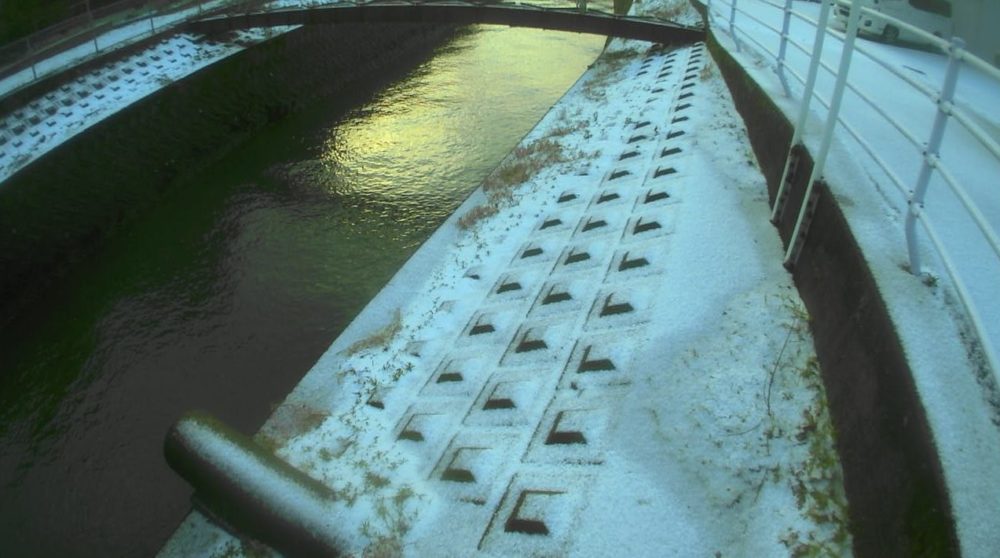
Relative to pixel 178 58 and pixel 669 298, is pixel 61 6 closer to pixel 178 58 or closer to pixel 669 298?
pixel 178 58

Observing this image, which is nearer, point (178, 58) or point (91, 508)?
point (91, 508)

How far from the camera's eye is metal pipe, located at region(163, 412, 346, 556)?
492 centimetres

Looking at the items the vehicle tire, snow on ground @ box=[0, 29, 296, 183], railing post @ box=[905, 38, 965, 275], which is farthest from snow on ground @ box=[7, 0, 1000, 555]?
snow on ground @ box=[0, 29, 296, 183]

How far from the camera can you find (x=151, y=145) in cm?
1336

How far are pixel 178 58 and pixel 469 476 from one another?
49.0ft

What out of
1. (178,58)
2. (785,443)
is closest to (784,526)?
(785,443)

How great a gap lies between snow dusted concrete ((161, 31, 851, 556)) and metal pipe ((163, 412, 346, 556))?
0.16 m

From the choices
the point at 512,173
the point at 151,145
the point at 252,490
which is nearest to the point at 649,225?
the point at 512,173

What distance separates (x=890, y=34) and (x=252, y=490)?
13780 millimetres

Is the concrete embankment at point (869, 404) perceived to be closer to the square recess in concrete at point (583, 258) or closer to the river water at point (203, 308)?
the square recess in concrete at point (583, 258)

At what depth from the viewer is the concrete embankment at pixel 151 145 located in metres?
10.3

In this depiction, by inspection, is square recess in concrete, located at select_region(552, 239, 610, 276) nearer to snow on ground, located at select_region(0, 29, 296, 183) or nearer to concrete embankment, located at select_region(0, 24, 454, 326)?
concrete embankment, located at select_region(0, 24, 454, 326)

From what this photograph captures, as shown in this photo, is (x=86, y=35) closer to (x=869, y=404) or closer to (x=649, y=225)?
(x=649, y=225)

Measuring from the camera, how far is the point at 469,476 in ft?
16.5
